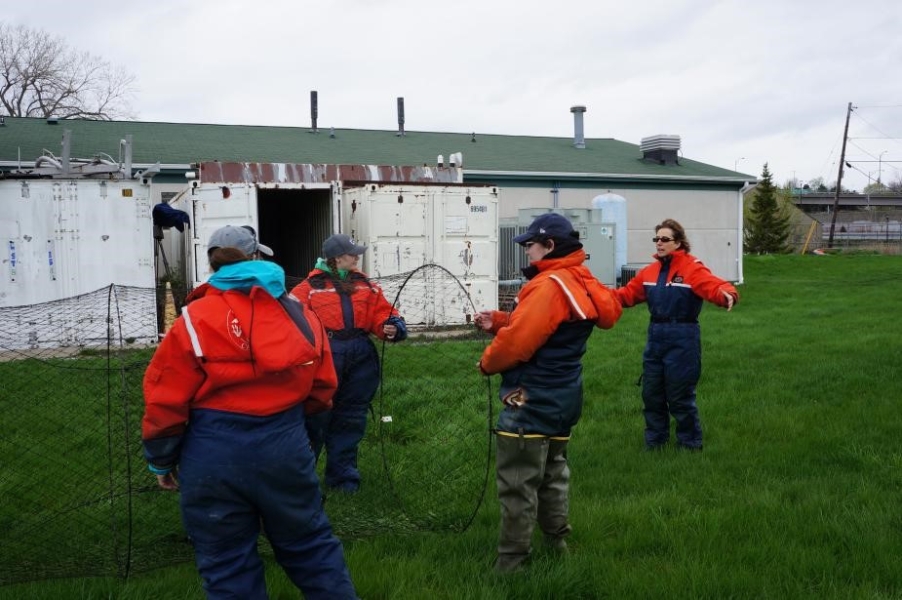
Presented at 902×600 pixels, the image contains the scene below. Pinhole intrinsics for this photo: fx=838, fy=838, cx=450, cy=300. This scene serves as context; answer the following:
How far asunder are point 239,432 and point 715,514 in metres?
3.11

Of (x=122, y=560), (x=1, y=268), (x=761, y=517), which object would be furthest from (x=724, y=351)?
(x=1, y=268)

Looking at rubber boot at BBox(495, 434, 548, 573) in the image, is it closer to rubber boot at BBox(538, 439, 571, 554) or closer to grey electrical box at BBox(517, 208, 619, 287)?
rubber boot at BBox(538, 439, 571, 554)

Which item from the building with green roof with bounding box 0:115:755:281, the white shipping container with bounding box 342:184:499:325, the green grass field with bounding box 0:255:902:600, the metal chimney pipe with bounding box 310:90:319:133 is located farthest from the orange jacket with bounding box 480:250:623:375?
the metal chimney pipe with bounding box 310:90:319:133

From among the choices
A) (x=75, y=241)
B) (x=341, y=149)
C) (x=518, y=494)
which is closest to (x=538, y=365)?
(x=518, y=494)

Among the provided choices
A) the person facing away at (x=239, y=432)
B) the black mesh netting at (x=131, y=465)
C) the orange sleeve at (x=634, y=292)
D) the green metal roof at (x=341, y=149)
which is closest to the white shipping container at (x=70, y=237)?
the black mesh netting at (x=131, y=465)

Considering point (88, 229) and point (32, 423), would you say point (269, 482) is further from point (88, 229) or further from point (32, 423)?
point (88, 229)

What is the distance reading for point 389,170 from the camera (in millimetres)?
13586

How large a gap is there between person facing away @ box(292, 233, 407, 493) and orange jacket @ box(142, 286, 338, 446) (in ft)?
7.43

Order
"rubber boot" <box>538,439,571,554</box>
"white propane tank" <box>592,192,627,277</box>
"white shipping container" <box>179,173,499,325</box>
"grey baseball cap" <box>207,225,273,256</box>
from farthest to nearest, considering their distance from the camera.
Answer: "white propane tank" <box>592,192,627,277</box> → "white shipping container" <box>179,173,499,325</box> → "rubber boot" <box>538,439,571,554</box> → "grey baseball cap" <box>207,225,273,256</box>

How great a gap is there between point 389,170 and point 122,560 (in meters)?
9.89

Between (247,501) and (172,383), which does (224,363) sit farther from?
(247,501)

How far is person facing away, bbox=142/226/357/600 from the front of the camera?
10.6 feet

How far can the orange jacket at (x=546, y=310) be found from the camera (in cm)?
418

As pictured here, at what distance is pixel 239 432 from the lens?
10.7 feet
